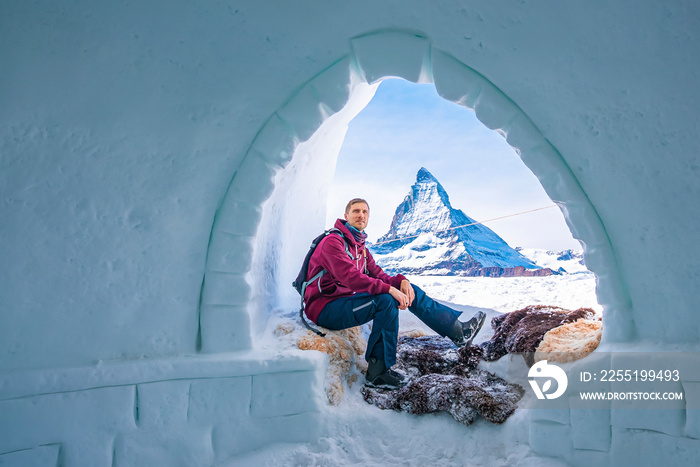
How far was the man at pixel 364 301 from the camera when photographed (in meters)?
2.30

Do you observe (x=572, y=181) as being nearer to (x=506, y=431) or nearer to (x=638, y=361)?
(x=638, y=361)

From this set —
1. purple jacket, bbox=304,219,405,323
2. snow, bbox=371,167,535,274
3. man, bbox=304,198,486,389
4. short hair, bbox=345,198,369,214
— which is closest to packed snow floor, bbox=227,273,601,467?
man, bbox=304,198,486,389

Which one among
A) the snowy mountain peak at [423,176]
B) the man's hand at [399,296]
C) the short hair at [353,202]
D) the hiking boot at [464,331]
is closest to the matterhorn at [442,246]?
the snowy mountain peak at [423,176]

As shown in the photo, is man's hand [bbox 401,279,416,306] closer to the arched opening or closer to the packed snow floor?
the packed snow floor

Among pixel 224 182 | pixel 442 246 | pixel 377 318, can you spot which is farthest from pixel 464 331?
pixel 442 246

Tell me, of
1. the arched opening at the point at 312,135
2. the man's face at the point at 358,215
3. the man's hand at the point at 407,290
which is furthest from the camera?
the man's face at the point at 358,215

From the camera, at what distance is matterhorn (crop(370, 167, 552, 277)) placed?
509 centimetres

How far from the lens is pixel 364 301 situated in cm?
235

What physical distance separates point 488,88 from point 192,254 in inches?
63.8

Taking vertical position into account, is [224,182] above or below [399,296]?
above

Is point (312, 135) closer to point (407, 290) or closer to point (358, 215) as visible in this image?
point (358, 215)

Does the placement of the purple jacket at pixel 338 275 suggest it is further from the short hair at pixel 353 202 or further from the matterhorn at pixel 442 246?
the matterhorn at pixel 442 246

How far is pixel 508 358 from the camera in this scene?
2.42 m

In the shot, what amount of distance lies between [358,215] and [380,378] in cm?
101
